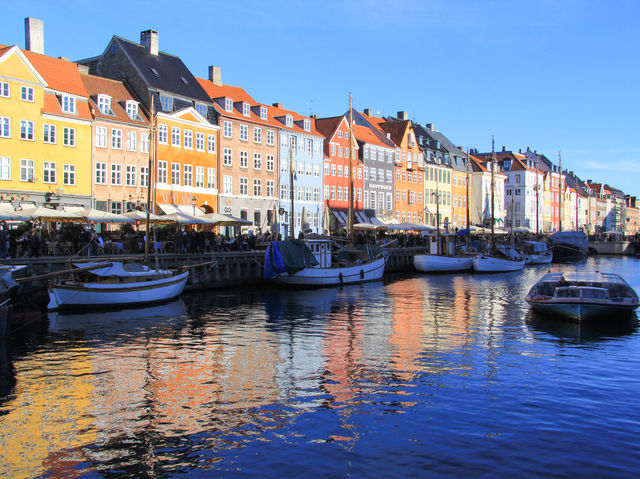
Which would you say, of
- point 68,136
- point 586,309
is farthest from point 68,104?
point 586,309

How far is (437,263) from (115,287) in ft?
115

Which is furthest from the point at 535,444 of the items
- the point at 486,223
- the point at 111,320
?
the point at 486,223

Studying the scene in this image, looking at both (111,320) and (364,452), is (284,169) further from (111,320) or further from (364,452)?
(364,452)

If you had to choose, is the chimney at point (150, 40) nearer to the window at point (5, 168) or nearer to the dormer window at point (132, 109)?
the dormer window at point (132, 109)

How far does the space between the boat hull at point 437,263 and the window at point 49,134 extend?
31.7 meters

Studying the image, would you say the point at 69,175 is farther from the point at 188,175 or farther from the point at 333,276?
the point at 333,276

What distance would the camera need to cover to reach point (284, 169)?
69.9 metres

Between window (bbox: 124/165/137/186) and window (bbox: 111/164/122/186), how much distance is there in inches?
19.5

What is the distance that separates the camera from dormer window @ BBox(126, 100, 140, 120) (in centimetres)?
5275

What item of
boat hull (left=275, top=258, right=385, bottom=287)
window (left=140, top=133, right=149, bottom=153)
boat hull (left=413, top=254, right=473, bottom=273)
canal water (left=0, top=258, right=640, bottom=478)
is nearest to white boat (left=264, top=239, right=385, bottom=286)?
boat hull (left=275, top=258, right=385, bottom=287)

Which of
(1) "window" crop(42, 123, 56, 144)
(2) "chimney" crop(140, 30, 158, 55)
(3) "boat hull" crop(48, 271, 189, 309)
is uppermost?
(2) "chimney" crop(140, 30, 158, 55)

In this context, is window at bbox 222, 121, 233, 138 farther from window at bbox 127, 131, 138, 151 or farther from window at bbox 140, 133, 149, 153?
window at bbox 127, 131, 138, 151

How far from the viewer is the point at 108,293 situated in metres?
28.8

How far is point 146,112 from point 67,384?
42.2 meters
